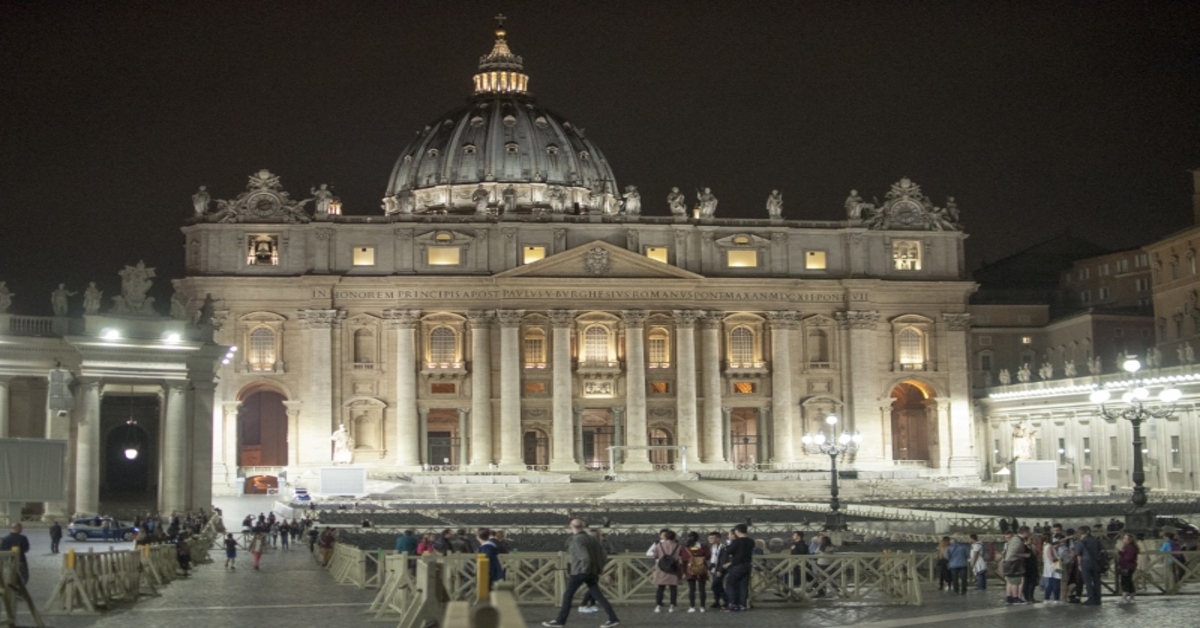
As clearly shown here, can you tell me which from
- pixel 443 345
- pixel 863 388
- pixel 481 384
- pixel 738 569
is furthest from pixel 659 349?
pixel 738 569

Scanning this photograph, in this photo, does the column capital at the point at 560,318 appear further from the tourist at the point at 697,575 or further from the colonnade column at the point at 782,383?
the tourist at the point at 697,575

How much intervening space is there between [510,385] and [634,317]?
8.16 m

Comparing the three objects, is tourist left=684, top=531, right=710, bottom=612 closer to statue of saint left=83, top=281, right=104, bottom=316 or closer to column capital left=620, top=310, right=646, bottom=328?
statue of saint left=83, top=281, right=104, bottom=316

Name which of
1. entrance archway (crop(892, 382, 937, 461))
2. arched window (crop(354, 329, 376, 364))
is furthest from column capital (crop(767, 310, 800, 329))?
arched window (crop(354, 329, 376, 364))

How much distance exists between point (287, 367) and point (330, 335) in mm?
2988

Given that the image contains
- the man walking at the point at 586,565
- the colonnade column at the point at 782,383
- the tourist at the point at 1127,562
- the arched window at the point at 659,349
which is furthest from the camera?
the arched window at the point at 659,349

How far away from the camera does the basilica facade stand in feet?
303

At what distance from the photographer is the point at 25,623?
23734 millimetres

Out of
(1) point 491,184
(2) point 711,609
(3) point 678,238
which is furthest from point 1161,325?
(2) point 711,609

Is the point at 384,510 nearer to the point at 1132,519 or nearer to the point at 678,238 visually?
the point at 1132,519

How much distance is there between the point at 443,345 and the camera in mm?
94625

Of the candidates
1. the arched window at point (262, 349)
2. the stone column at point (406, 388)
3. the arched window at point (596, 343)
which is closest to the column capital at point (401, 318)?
the stone column at point (406, 388)

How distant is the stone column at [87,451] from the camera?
46.5 meters

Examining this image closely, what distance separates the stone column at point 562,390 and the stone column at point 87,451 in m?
47.4
